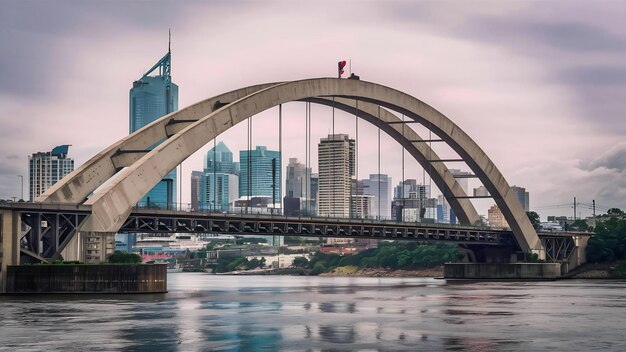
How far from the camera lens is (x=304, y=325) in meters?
51.0

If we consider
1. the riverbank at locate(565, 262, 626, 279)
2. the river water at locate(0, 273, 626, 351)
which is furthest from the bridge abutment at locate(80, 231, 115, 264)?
the riverbank at locate(565, 262, 626, 279)

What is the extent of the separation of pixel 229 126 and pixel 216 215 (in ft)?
25.1

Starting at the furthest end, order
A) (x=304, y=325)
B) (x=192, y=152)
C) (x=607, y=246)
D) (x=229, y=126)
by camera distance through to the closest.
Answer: (x=607, y=246)
(x=229, y=126)
(x=192, y=152)
(x=304, y=325)

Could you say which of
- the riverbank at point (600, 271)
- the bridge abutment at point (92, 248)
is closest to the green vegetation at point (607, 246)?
the riverbank at point (600, 271)

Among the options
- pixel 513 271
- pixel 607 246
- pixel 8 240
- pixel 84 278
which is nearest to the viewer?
pixel 8 240

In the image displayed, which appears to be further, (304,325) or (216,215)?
(216,215)

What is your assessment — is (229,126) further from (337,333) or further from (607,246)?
(607,246)

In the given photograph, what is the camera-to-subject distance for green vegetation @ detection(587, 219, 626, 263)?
152 meters

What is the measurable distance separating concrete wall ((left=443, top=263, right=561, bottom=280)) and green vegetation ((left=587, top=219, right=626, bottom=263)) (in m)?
14.3

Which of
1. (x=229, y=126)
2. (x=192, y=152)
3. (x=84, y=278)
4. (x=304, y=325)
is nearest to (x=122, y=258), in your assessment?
(x=84, y=278)

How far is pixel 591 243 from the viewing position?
153 meters

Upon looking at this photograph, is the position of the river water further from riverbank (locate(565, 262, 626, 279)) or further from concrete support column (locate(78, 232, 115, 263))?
riverbank (locate(565, 262, 626, 279))

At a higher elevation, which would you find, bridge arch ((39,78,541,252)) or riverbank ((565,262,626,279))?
bridge arch ((39,78,541,252))

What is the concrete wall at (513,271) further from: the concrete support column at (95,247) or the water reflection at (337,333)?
the water reflection at (337,333)
